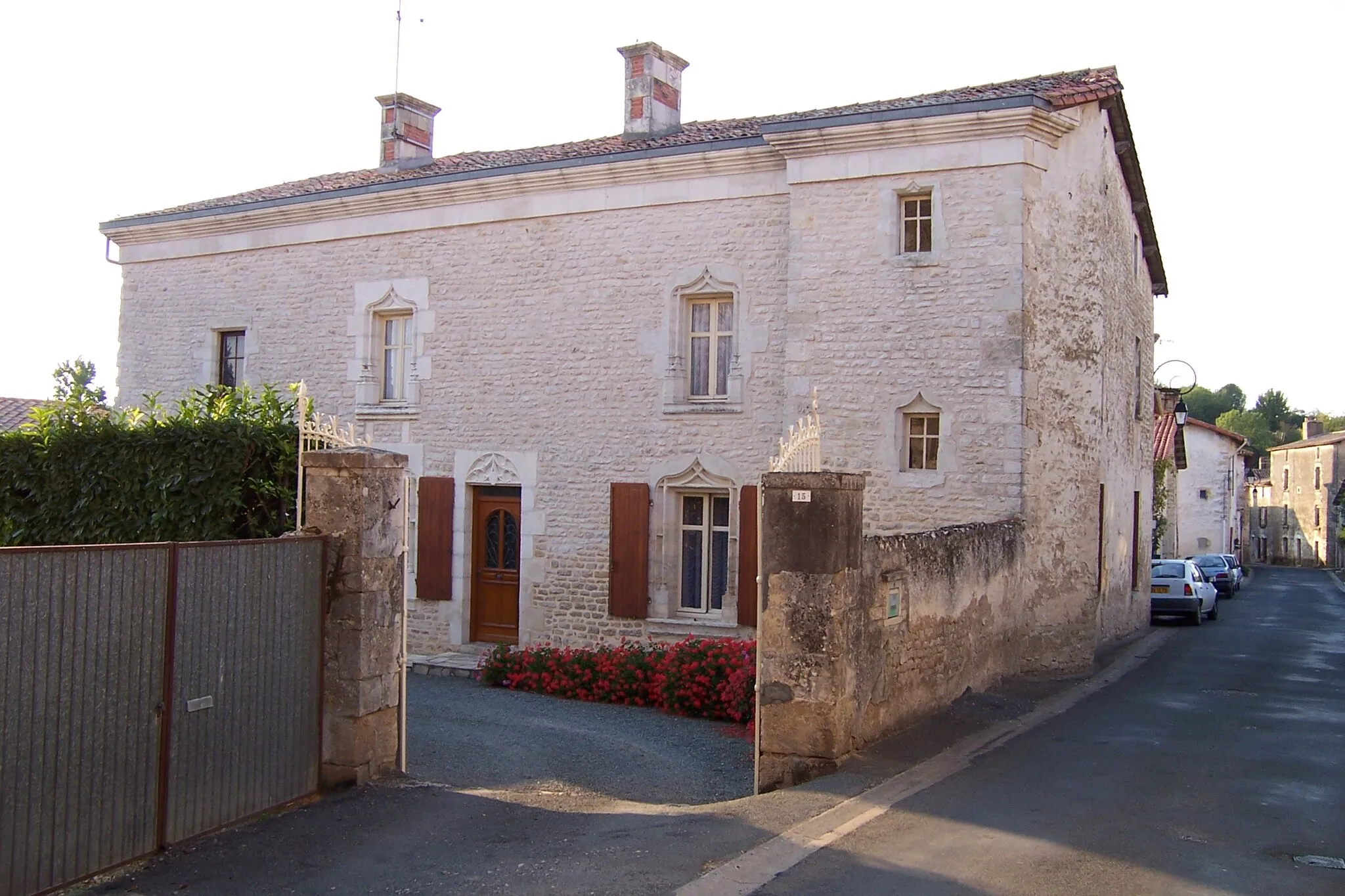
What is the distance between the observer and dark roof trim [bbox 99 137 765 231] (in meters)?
14.1

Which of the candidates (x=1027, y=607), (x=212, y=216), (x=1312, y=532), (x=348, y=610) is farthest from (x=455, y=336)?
(x=1312, y=532)

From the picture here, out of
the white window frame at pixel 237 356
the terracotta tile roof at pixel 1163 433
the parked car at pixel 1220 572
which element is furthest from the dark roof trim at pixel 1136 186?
the parked car at pixel 1220 572

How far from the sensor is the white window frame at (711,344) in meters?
14.3

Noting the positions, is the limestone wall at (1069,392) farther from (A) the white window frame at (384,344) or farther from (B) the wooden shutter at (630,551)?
(A) the white window frame at (384,344)

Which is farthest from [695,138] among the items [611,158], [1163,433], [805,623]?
[1163,433]

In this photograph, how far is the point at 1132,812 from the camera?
6844mm

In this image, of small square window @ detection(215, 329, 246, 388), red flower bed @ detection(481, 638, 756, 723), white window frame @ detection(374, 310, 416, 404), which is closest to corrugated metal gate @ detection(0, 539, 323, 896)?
red flower bed @ detection(481, 638, 756, 723)

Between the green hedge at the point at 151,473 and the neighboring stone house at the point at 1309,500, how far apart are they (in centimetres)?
5504

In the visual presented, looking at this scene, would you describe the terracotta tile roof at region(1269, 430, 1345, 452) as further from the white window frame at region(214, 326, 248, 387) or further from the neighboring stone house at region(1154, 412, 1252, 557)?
the white window frame at region(214, 326, 248, 387)

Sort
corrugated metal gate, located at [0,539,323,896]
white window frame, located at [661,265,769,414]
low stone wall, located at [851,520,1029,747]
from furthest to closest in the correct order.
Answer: white window frame, located at [661,265,769,414] → low stone wall, located at [851,520,1029,747] → corrugated metal gate, located at [0,539,323,896]

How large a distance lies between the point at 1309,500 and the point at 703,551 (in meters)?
55.9

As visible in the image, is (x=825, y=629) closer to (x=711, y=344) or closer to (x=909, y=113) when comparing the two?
(x=909, y=113)

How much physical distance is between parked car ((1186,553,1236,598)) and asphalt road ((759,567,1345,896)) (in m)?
21.0

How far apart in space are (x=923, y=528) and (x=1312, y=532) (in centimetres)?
5582
